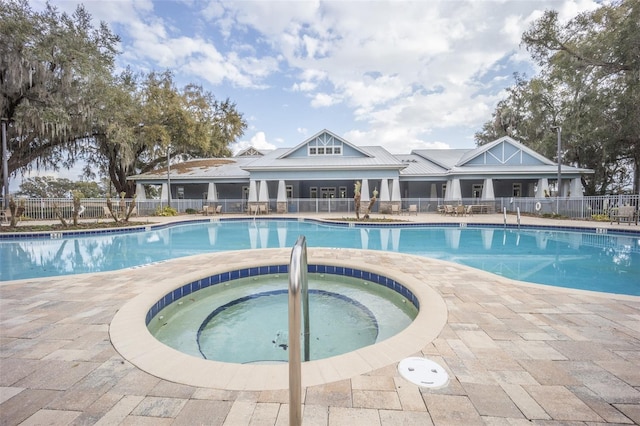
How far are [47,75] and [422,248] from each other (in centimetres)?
2061

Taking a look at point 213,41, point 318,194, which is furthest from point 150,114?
point 318,194

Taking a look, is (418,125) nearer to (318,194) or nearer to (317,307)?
(318,194)

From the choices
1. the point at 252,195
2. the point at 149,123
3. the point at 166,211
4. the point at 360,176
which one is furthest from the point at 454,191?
the point at 149,123

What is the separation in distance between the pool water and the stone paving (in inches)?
32.1

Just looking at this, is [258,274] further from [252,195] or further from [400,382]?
[252,195]

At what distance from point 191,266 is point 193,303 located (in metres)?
1.27

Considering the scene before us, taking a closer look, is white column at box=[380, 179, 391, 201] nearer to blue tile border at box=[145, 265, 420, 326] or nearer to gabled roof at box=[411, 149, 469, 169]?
gabled roof at box=[411, 149, 469, 169]

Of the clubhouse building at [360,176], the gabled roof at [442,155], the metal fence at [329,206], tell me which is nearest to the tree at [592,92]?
the clubhouse building at [360,176]

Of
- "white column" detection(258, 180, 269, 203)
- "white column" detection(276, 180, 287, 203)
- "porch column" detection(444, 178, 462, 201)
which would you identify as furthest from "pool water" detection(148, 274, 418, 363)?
"porch column" detection(444, 178, 462, 201)

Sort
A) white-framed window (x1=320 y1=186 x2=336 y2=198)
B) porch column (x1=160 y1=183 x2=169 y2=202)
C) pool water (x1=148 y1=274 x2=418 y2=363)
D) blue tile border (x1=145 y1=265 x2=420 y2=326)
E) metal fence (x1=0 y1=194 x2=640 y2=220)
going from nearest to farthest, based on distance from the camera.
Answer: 1. pool water (x1=148 y1=274 x2=418 y2=363)
2. blue tile border (x1=145 y1=265 x2=420 y2=326)
3. metal fence (x1=0 y1=194 x2=640 y2=220)
4. porch column (x1=160 y1=183 x2=169 y2=202)
5. white-framed window (x1=320 y1=186 x2=336 y2=198)

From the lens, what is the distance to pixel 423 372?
217 cm

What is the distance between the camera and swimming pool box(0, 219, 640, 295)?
6.24m

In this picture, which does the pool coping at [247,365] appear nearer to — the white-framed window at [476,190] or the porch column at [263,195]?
the porch column at [263,195]

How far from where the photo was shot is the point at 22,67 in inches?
571
